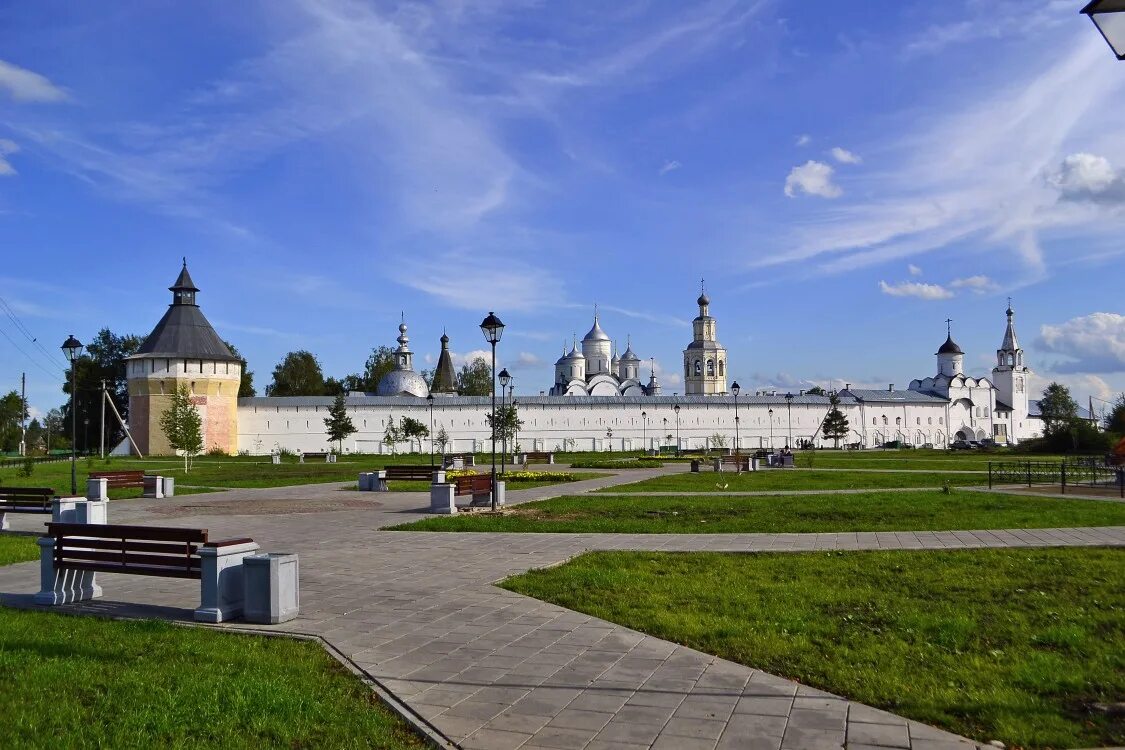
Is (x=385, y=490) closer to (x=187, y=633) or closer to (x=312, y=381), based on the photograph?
(x=187, y=633)

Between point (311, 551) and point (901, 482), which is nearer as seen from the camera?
point (311, 551)

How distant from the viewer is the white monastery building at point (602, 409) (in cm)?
6006

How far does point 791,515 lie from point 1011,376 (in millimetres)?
90927

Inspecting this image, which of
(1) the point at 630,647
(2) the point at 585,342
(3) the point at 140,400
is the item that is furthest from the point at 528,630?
(2) the point at 585,342

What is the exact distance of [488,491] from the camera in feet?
58.8

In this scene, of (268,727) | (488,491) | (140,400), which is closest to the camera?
(268,727)

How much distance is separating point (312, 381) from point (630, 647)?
82.9 metres

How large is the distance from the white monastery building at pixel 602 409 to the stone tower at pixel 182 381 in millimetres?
90

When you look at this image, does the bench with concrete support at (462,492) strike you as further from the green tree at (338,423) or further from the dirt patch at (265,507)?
the green tree at (338,423)

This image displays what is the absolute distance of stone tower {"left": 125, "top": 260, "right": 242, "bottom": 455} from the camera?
192 feet

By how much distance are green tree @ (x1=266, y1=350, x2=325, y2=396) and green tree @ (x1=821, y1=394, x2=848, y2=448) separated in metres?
46.8

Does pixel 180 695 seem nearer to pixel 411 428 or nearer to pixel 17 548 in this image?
pixel 17 548

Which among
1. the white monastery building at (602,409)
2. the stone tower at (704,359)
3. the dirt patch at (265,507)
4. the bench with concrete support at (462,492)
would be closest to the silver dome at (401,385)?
the white monastery building at (602,409)

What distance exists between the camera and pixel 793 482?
81.3 ft
